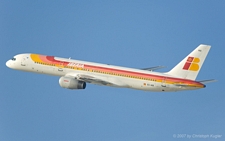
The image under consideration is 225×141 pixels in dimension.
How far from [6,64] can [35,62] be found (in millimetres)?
10556

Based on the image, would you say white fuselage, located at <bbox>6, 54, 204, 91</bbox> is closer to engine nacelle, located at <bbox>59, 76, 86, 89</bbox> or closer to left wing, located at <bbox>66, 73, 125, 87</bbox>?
left wing, located at <bbox>66, 73, 125, 87</bbox>

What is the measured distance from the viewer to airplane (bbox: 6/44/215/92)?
129125mm

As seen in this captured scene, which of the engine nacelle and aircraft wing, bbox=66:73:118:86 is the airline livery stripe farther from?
the engine nacelle

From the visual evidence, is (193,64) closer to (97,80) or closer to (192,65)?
(192,65)

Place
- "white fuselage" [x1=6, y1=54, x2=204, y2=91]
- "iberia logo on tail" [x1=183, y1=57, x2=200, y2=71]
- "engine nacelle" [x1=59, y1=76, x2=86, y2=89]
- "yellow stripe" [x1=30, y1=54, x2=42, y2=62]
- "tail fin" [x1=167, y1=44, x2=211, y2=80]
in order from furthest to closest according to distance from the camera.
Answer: "yellow stripe" [x1=30, y1=54, x2=42, y2=62]
"engine nacelle" [x1=59, y1=76, x2=86, y2=89]
"iberia logo on tail" [x1=183, y1=57, x2=200, y2=71]
"tail fin" [x1=167, y1=44, x2=211, y2=80]
"white fuselage" [x1=6, y1=54, x2=204, y2=91]

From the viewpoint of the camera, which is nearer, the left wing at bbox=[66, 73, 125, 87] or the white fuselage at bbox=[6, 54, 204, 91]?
the white fuselage at bbox=[6, 54, 204, 91]

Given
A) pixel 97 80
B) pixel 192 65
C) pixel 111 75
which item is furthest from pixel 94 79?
pixel 192 65

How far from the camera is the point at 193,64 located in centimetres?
12975

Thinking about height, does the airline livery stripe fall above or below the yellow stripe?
below

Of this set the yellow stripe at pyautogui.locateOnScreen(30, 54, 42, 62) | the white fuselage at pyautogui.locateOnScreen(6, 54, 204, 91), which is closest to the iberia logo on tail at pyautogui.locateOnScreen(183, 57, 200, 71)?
the white fuselage at pyautogui.locateOnScreen(6, 54, 204, 91)

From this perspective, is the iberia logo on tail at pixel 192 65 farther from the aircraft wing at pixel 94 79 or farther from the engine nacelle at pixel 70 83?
the engine nacelle at pixel 70 83

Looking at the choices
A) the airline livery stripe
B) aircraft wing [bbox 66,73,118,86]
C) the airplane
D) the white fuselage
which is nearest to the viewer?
the airline livery stripe

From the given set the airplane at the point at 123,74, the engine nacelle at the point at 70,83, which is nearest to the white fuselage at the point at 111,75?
the airplane at the point at 123,74

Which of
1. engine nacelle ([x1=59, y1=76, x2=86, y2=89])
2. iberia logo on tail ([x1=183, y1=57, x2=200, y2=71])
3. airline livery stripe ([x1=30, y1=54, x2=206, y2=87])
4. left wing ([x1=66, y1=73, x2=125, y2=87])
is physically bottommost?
engine nacelle ([x1=59, y1=76, x2=86, y2=89])
